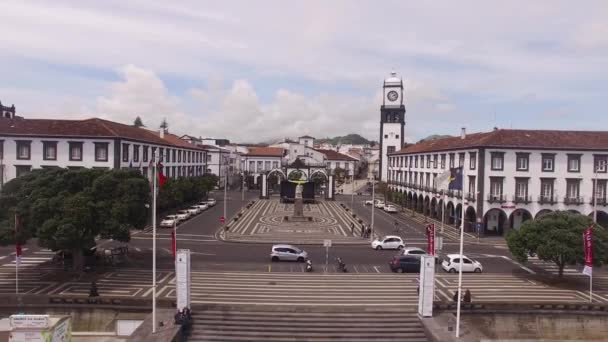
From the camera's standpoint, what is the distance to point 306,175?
293ft

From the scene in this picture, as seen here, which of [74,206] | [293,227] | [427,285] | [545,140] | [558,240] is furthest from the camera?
[293,227]

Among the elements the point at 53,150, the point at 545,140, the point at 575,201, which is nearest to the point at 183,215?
the point at 53,150

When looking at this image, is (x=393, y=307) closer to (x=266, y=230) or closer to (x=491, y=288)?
(x=491, y=288)

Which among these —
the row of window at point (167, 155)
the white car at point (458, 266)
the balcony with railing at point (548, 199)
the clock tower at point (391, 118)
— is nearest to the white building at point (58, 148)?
the row of window at point (167, 155)

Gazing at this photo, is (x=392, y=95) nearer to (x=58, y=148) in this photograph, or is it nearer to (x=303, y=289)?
(x=58, y=148)

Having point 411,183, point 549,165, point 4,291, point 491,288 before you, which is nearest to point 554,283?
point 491,288

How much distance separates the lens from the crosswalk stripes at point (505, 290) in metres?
25.4

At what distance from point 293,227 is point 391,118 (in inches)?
2034

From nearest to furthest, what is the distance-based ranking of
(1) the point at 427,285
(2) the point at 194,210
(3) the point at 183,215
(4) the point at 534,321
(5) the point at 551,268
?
1. (1) the point at 427,285
2. (4) the point at 534,321
3. (5) the point at 551,268
4. (3) the point at 183,215
5. (2) the point at 194,210

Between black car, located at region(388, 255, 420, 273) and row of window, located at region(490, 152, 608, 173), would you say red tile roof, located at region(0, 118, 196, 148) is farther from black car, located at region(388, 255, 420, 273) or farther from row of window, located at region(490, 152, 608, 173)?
row of window, located at region(490, 152, 608, 173)

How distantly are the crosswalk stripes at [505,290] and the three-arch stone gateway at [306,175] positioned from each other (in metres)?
55.2

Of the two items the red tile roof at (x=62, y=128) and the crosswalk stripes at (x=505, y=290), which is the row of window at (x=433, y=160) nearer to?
the crosswalk stripes at (x=505, y=290)

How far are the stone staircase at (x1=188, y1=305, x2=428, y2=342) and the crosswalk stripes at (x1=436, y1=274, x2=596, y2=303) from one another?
5097 mm

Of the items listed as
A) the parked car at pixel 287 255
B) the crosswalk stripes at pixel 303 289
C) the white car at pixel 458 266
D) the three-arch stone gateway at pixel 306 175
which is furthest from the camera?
the three-arch stone gateway at pixel 306 175
